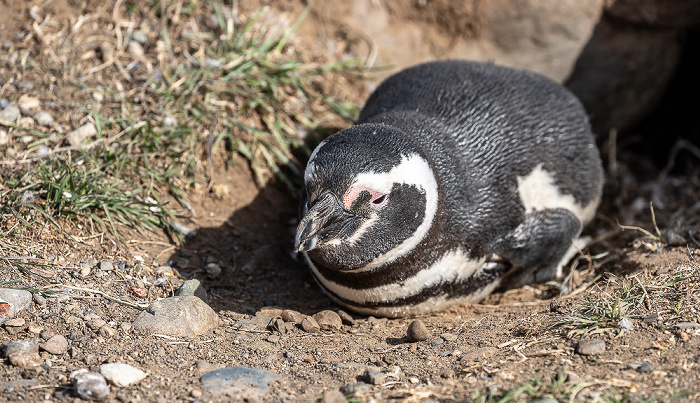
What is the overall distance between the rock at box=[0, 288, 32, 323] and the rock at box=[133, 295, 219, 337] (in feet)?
1.48

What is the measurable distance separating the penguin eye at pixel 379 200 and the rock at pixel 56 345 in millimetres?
1357

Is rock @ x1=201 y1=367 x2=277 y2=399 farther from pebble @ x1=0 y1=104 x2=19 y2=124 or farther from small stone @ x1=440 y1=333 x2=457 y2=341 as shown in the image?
pebble @ x1=0 y1=104 x2=19 y2=124

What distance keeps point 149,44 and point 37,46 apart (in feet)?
2.24

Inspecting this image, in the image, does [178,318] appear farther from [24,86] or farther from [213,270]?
[24,86]

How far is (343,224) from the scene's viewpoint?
9.47 feet

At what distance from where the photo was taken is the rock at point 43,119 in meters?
3.93

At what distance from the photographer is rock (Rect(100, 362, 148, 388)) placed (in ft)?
8.01

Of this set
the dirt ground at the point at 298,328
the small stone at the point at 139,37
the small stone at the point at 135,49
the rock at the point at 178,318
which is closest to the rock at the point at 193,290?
the dirt ground at the point at 298,328

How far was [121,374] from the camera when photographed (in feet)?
8.10

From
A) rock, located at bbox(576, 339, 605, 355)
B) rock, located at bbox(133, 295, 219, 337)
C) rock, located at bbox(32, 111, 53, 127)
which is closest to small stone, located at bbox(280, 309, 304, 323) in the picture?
rock, located at bbox(133, 295, 219, 337)

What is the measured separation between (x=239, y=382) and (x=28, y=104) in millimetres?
2400

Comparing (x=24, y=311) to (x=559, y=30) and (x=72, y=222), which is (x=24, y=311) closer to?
(x=72, y=222)

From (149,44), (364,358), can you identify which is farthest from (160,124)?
(364,358)

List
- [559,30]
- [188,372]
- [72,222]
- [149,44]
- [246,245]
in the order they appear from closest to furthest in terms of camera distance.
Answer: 1. [188,372]
2. [72,222]
3. [246,245]
4. [149,44]
5. [559,30]
